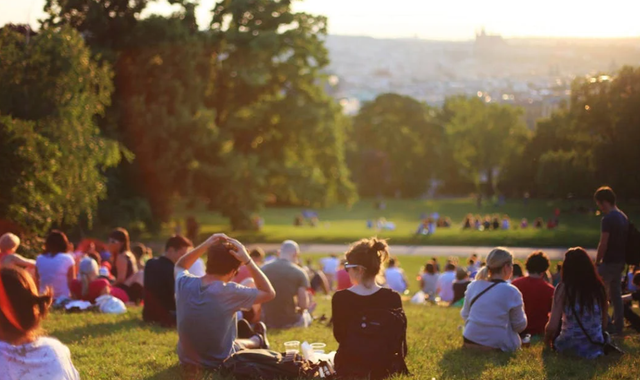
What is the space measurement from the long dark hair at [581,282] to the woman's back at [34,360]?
5.62 m

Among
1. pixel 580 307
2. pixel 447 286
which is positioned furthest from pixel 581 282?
pixel 447 286

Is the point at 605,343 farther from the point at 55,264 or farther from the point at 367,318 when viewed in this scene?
the point at 55,264

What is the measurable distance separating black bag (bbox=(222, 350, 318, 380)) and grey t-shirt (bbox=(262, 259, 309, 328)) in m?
3.44

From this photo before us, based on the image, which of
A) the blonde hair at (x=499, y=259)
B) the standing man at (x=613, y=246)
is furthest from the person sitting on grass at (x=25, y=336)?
the standing man at (x=613, y=246)

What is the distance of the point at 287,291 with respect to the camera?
10.8 metres

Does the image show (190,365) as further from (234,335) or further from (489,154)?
(489,154)

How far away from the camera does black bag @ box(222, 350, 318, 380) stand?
703 centimetres

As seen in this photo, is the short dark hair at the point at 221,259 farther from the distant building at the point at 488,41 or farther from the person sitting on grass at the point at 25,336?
the distant building at the point at 488,41

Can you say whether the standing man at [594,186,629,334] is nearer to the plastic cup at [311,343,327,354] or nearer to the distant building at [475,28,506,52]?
the plastic cup at [311,343,327,354]

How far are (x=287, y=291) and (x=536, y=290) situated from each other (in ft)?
11.2

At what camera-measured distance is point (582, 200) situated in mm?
17562

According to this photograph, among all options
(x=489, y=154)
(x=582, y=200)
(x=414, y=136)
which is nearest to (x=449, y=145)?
(x=414, y=136)

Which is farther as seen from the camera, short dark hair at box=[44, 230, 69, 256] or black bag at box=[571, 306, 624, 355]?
short dark hair at box=[44, 230, 69, 256]

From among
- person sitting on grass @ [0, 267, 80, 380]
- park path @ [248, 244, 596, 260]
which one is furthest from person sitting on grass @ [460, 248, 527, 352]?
park path @ [248, 244, 596, 260]
